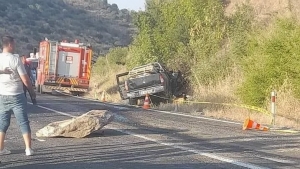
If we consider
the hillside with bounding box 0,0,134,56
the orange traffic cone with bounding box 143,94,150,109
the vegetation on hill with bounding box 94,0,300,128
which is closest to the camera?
the vegetation on hill with bounding box 94,0,300,128

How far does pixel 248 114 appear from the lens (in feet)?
55.3

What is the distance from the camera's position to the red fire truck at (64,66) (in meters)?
30.5

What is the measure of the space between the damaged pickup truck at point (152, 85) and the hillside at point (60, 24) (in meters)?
43.5

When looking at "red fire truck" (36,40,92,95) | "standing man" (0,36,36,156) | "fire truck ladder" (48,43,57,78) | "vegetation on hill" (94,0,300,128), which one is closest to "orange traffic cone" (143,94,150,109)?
"vegetation on hill" (94,0,300,128)

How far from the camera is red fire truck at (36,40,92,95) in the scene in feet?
100

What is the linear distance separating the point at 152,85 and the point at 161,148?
1318 centimetres

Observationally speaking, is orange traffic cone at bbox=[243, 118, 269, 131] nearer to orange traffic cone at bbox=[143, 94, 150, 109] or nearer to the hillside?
orange traffic cone at bbox=[143, 94, 150, 109]

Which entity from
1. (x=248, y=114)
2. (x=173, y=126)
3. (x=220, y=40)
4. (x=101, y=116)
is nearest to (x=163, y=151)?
(x=101, y=116)

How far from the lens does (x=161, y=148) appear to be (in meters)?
9.61

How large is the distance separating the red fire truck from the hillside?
35408 mm

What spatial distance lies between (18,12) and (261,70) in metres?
66.1

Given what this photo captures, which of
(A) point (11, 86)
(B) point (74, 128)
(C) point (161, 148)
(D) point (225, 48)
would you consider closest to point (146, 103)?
(D) point (225, 48)

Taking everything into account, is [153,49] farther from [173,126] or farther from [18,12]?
[18,12]

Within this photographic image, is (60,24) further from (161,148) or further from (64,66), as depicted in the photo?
(161,148)
